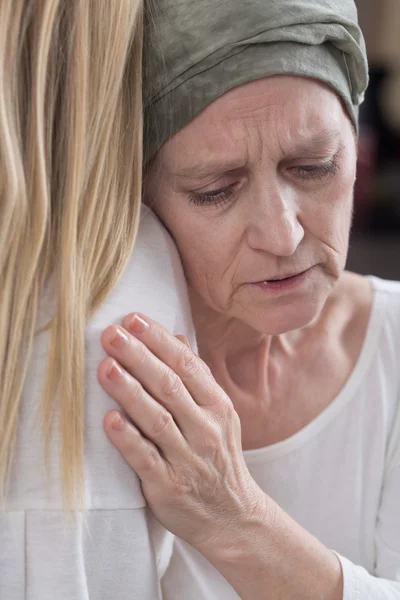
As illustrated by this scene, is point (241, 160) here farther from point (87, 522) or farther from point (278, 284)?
point (87, 522)

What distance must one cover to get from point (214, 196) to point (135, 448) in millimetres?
384

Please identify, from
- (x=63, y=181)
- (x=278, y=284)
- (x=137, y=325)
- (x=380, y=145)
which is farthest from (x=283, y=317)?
(x=380, y=145)

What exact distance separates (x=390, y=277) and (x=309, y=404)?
331 centimetres

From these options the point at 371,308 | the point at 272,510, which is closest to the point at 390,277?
the point at 371,308

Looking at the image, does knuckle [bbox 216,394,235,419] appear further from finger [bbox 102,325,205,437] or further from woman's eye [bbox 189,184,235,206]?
woman's eye [bbox 189,184,235,206]

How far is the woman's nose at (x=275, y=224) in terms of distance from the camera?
1.20 m

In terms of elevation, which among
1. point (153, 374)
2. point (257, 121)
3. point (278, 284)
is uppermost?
point (257, 121)

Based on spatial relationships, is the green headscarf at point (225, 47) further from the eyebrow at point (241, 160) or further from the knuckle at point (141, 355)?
the knuckle at point (141, 355)

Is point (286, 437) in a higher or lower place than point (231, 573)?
higher

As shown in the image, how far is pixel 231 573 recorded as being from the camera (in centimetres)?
125

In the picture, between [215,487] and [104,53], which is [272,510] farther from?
[104,53]

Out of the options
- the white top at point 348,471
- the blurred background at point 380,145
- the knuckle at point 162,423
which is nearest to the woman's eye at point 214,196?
the knuckle at point 162,423

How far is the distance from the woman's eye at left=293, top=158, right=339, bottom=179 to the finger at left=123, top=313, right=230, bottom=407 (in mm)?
313

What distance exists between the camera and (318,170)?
1.26 meters
